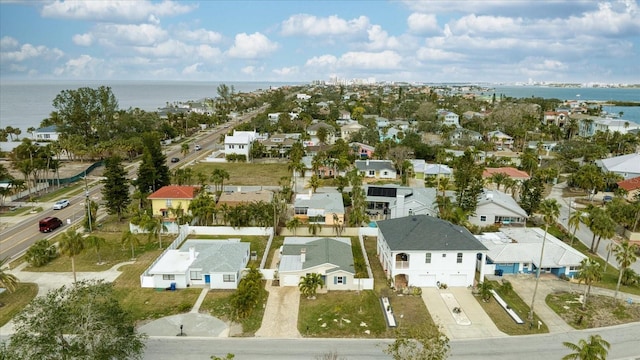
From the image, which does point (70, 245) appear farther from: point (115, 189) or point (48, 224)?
point (48, 224)

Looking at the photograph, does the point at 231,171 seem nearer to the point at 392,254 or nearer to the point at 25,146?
the point at 25,146

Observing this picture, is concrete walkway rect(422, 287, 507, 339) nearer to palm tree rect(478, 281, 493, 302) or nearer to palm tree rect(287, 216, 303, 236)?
palm tree rect(478, 281, 493, 302)

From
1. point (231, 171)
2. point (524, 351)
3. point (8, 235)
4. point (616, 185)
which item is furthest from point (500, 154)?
point (8, 235)

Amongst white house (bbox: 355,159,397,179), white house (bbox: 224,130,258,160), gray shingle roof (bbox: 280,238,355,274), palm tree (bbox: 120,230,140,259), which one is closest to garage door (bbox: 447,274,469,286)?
gray shingle roof (bbox: 280,238,355,274)

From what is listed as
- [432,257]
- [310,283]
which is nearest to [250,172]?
[310,283]

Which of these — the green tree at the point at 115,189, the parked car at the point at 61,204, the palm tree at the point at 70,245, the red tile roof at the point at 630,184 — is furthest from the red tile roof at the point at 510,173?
the parked car at the point at 61,204

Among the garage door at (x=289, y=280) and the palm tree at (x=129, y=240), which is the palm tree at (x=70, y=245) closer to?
the palm tree at (x=129, y=240)
